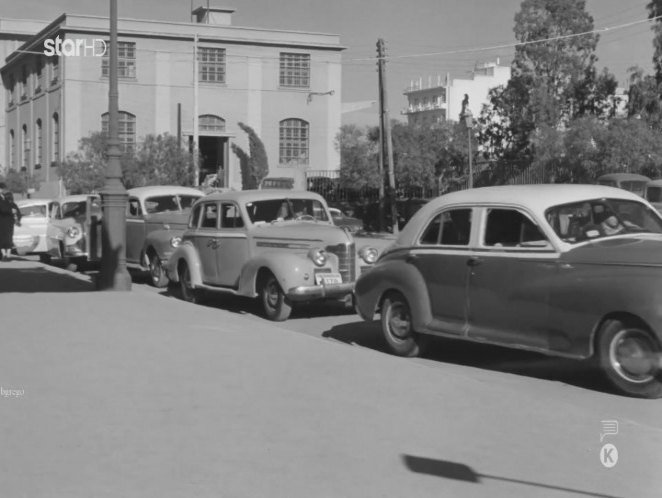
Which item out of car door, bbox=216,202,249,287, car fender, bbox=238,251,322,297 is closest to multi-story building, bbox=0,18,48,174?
car door, bbox=216,202,249,287

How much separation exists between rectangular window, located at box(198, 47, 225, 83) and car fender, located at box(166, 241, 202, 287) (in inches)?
1506

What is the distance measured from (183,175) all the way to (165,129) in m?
13.9

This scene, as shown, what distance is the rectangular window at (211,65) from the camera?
5162 cm

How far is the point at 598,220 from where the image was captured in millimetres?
8352

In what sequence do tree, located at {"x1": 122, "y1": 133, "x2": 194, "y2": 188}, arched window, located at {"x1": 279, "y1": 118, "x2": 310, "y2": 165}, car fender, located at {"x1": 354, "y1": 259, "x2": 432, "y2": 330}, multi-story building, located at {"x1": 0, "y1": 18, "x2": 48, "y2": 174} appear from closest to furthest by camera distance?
car fender, located at {"x1": 354, "y1": 259, "x2": 432, "y2": 330}
tree, located at {"x1": 122, "y1": 133, "x2": 194, "y2": 188}
arched window, located at {"x1": 279, "y1": 118, "x2": 310, "y2": 165}
multi-story building, located at {"x1": 0, "y1": 18, "x2": 48, "y2": 174}

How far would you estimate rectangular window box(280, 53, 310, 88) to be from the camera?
174 ft

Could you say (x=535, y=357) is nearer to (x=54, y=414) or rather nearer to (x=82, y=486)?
(x=54, y=414)

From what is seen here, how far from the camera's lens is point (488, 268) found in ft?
28.1

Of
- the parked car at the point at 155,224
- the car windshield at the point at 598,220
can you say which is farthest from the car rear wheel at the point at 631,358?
the parked car at the point at 155,224

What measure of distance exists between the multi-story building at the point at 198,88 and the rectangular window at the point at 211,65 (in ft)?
0.19

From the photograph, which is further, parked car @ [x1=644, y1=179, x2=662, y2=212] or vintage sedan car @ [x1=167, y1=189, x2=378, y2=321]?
parked car @ [x1=644, y1=179, x2=662, y2=212]

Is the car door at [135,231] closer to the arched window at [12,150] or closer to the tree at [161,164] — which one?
the tree at [161,164]

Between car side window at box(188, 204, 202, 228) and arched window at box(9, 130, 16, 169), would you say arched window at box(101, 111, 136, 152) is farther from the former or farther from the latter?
car side window at box(188, 204, 202, 228)

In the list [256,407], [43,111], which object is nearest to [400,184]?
[43,111]
